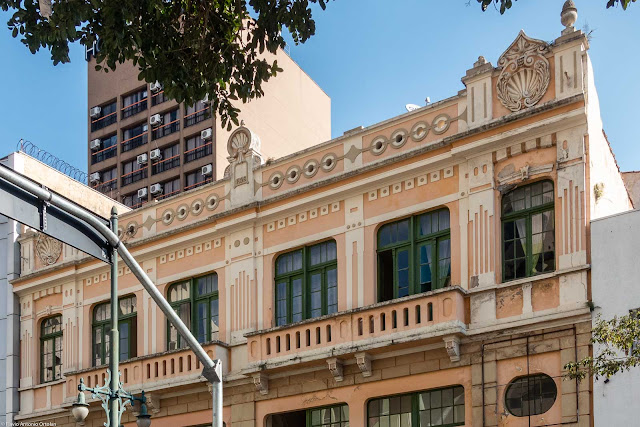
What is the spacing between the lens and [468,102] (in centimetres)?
2467

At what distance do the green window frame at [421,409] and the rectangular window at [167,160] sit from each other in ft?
148

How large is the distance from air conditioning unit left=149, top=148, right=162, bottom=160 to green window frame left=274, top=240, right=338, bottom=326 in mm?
42724

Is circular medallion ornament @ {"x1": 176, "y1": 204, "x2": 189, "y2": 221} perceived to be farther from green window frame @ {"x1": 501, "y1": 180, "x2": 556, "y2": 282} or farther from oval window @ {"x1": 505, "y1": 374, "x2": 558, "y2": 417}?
oval window @ {"x1": 505, "y1": 374, "x2": 558, "y2": 417}

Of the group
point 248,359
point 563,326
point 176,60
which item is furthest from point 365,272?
point 176,60

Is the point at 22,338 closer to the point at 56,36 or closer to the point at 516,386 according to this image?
the point at 516,386

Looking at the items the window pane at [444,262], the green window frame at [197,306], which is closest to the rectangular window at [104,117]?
the green window frame at [197,306]

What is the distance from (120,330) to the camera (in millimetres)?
30500

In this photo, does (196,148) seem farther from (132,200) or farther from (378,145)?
(378,145)

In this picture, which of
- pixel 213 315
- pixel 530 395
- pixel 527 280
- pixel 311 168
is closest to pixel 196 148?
pixel 213 315

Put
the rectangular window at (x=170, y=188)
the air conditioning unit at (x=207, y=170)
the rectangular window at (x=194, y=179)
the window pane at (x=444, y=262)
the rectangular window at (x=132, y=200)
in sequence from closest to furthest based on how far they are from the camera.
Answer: the window pane at (x=444, y=262)
the air conditioning unit at (x=207, y=170)
the rectangular window at (x=194, y=179)
the rectangular window at (x=170, y=188)
the rectangular window at (x=132, y=200)

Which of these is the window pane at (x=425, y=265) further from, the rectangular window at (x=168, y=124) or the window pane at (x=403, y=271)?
the rectangular window at (x=168, y=124)

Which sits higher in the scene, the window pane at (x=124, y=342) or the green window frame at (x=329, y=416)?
the window pane at (x=124, y=342)

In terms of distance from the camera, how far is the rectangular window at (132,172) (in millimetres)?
70750

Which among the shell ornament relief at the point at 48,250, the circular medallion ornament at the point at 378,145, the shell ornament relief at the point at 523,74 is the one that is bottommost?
the shell ornament relief at the point at 48,250
